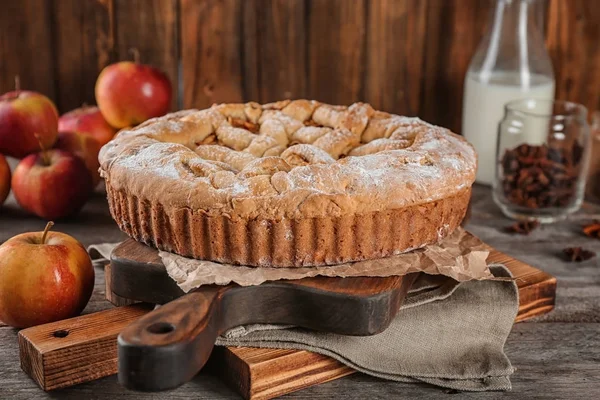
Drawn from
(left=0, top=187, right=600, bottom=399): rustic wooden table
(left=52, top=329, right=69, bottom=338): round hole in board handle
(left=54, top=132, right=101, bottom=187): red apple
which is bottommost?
(left=0, top=187, right=600, bottom=399): rustic wooden table

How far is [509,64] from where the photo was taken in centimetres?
194

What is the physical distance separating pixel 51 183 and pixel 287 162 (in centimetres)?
62

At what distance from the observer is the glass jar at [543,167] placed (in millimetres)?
1703

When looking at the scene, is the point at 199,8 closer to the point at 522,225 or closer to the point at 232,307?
the point at 522,225

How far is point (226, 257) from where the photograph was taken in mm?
1131

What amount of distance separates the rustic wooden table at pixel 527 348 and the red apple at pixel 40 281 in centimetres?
5

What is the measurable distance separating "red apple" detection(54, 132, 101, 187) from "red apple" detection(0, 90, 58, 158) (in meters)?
0.06

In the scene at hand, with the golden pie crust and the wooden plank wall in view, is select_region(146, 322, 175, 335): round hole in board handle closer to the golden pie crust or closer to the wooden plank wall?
the golden pie crust

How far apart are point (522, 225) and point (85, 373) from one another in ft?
3.09

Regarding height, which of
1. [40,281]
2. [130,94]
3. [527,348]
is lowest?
[527,348]

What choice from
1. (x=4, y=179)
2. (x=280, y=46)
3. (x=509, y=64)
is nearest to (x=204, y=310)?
(x=4, y=179)

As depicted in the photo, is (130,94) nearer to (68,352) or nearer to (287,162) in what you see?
(287,162)

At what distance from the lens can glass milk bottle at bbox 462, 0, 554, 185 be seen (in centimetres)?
192

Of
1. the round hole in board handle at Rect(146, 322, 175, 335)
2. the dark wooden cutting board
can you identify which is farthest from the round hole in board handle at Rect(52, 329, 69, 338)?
the round hole in board handle at Rect(146, 322, 175, 335)
